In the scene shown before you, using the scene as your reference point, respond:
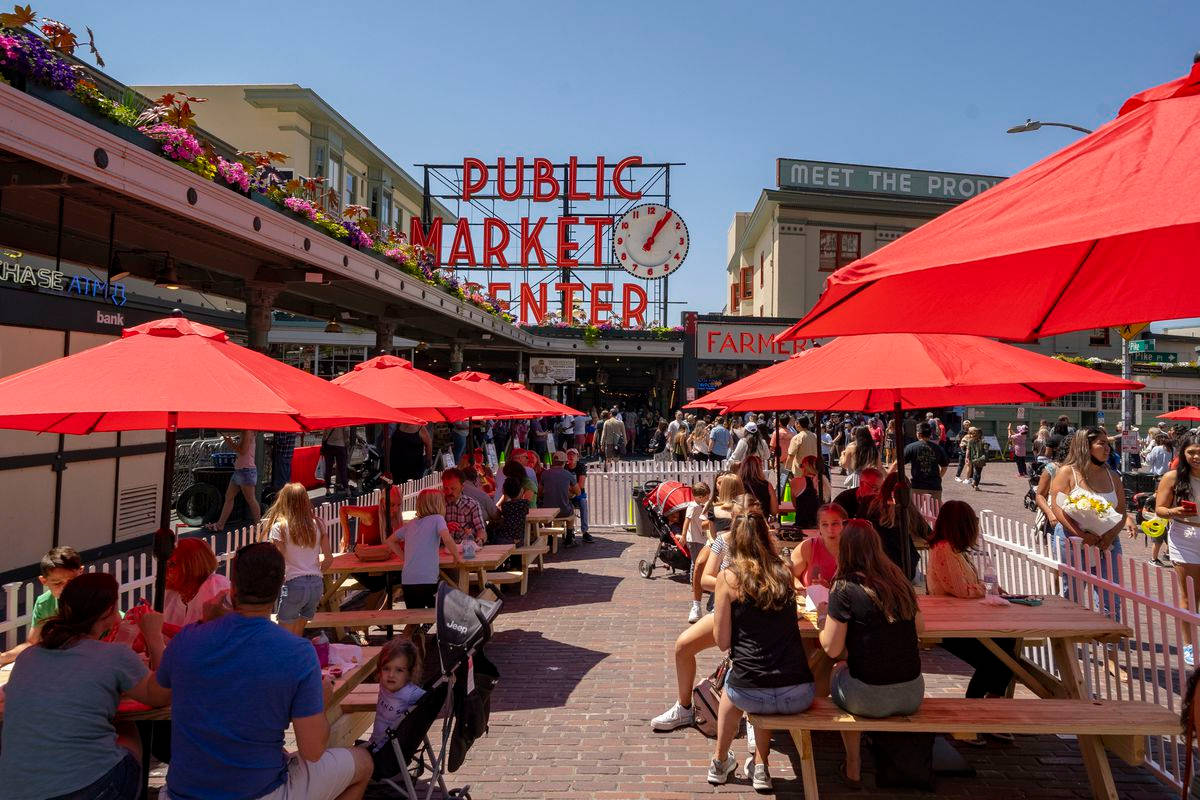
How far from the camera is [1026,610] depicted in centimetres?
507

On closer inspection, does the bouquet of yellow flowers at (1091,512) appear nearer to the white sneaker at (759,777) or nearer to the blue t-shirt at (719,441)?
the white sneaker at (759,777)

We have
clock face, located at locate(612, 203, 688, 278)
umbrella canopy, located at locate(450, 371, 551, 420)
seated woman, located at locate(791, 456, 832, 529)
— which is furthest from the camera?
clock face, located at locate(612, 203, 688, 278)

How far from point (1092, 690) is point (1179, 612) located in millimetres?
1592

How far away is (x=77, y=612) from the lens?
3.13 metres

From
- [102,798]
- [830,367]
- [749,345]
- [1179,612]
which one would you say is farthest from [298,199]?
[749,345]

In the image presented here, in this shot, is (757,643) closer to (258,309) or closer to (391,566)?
(391,566)

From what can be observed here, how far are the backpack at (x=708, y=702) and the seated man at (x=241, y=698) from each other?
2.79 m

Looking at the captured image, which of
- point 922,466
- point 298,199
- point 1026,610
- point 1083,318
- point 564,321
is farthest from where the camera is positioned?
point 564,321

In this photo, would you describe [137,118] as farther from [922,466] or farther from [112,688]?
[922,466]

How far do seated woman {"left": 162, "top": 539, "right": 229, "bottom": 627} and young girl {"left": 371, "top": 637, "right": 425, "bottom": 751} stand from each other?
1390mm

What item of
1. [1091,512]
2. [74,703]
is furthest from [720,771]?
[1091,512]

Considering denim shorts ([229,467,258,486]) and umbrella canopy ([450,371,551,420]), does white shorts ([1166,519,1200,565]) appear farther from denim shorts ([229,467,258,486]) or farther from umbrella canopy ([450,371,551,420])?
denim shorts ([229,467,258,486])

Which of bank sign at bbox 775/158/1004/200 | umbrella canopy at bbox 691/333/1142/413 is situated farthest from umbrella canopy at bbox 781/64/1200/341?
bank sign at bbox 775/158/1004/200

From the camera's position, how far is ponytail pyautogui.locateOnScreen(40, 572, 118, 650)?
309 cm
